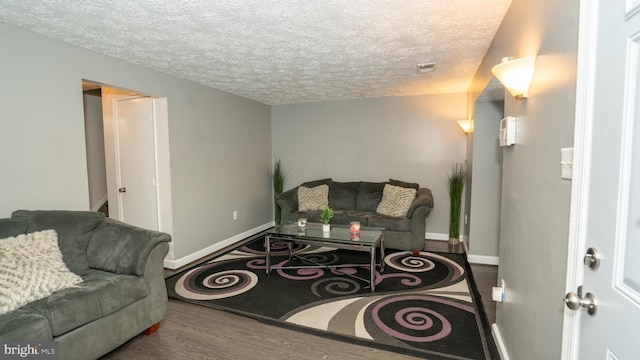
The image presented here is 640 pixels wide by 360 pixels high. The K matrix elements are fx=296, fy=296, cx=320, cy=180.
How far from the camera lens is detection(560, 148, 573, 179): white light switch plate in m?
1.10

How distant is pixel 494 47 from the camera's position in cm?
254

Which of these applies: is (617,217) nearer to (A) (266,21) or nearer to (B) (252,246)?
(A) (266,21)

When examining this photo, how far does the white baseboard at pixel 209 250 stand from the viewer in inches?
147

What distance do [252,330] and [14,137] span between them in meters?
2.42

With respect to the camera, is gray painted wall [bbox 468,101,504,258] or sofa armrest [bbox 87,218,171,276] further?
gray painted wall [bbox 468,101,504,258]

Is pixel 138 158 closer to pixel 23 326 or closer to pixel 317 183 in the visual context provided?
pixel 23 326

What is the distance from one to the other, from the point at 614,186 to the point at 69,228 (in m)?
3.24

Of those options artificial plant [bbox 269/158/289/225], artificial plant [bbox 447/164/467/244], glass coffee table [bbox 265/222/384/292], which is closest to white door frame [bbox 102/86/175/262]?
A: glass coffee table [bbox 265/222/384/292]

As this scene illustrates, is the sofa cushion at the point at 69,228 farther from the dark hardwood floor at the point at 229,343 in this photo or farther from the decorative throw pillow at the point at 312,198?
the decorative throw pillow at the point at 312,198

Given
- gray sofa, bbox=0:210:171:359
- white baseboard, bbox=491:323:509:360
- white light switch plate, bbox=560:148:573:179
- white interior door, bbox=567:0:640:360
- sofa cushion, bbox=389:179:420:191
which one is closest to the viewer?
white interior door, bbox=567:0:640:360

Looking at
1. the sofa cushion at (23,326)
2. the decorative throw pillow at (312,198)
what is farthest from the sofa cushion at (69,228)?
the decorative throw pillow at (312,198)

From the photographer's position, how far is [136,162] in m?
3.85

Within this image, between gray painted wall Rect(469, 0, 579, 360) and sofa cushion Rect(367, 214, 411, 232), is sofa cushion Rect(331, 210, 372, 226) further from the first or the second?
gray painted wall Rect(469, 0, 579, 360)

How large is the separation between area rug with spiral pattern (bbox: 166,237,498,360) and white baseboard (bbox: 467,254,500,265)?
0.39 ft
